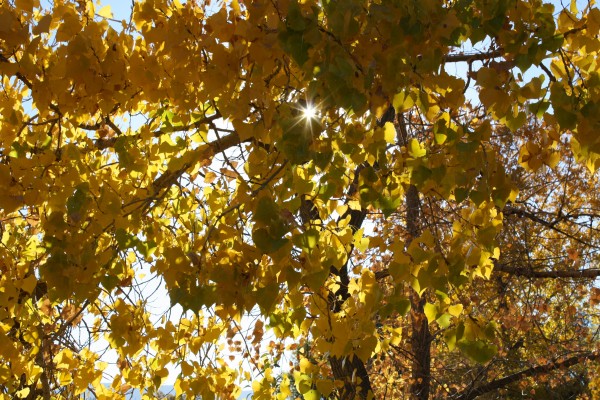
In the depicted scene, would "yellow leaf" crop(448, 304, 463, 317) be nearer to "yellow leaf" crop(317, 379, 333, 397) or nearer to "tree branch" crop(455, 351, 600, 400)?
"yellow leaf" crop(317, 379, 333, 397)

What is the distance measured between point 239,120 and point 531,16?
92cm

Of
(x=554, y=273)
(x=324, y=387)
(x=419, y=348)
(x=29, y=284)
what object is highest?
(x=554, y=273)

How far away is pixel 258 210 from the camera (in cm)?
146

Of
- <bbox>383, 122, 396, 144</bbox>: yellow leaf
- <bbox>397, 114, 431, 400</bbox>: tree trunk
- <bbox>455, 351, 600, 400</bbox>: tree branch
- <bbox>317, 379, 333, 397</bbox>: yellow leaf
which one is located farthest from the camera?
<bbox>397, 114, 431, 400</bbox>: tree trunk

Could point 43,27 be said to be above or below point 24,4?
below

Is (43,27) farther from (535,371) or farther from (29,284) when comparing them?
(535,371)

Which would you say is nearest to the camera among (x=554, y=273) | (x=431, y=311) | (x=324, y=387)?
(x=431, y=311)

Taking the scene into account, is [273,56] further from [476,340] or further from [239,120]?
[476,340]

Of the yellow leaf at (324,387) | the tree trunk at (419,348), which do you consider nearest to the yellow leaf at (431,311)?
the yellow leaf at (324,387)

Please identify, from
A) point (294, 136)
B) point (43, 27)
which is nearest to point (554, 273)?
point (294, 136)

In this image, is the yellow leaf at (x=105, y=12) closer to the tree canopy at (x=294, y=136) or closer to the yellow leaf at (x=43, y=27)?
the tree canopy at (x=294, y=136)

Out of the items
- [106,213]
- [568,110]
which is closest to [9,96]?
[106,213]

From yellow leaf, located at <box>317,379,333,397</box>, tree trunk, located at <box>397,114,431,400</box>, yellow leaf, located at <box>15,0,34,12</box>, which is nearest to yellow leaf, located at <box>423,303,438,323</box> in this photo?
yellow leaf, located at <box>317,379,333,397</box>

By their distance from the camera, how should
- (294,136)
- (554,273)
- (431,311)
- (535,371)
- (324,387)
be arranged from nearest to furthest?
(294,136) → (431,311) → (324,387) → (554,273) → (535,371)
